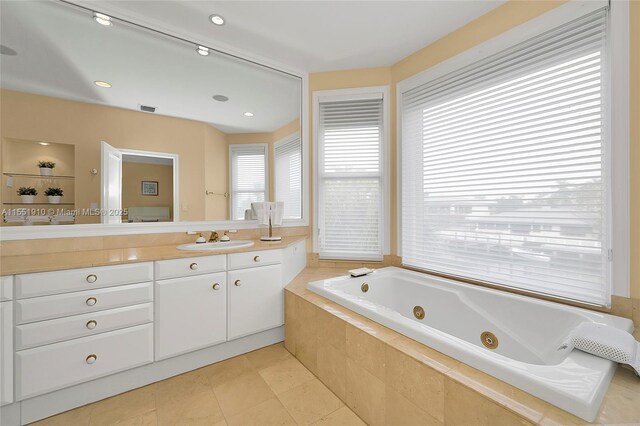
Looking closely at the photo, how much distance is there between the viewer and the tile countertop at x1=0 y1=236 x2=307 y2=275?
131 cm

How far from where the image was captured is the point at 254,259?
2.01m

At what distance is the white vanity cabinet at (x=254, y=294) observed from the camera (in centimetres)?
190

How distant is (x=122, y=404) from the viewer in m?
1.49

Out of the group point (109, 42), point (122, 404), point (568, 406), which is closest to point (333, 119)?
point (109, 42)

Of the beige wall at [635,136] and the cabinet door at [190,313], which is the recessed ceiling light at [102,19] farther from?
the beige wall at [635,136]

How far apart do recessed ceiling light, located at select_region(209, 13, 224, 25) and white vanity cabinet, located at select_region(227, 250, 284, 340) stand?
1.79 m

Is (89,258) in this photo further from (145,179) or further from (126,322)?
(145,179)

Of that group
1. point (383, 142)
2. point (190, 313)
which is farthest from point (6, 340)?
point (383, 142)

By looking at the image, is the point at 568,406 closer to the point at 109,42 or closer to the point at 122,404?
the point at 122,404

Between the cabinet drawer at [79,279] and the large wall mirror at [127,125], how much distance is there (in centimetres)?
50

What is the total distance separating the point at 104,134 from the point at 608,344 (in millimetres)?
2934


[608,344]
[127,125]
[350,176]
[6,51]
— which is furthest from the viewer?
[350,176]

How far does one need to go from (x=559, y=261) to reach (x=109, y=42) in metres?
3.30

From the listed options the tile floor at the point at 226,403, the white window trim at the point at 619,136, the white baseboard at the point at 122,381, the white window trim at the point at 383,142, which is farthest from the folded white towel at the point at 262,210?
the white window trim at the point at 619,136
